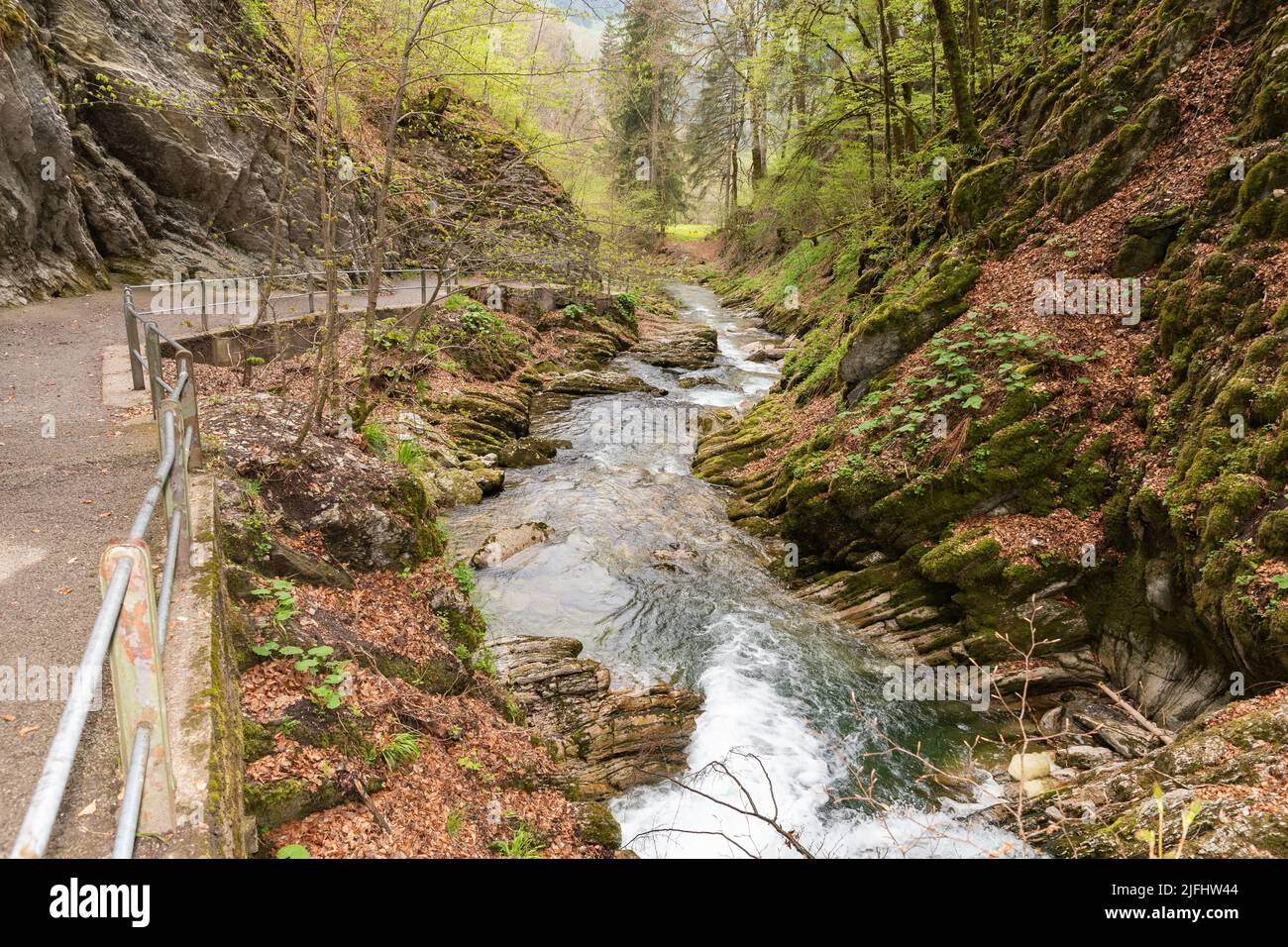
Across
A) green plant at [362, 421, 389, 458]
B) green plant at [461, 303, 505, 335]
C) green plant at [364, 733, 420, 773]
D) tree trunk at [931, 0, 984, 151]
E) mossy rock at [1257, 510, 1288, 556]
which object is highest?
tree trunk at [931, 0, 984, 151]

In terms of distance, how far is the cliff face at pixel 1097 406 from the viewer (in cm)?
718

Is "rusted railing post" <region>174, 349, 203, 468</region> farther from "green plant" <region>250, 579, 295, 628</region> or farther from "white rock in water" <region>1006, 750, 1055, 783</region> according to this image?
"white rock in water" <region>1006, 750, 1055, 783</region>

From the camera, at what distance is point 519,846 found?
5113 mm

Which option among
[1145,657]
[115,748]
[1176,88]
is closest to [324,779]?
[115,748]

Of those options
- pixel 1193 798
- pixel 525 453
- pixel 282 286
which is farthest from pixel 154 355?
pixel 282 286

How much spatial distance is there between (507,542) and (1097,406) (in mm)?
9140

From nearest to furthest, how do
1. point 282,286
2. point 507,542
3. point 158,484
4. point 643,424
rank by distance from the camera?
point 158,484 < point 507,542 < point 282,286 < point 643,424

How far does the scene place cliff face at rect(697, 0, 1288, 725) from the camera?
7180mm

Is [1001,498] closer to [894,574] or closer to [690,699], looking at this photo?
[894,574]

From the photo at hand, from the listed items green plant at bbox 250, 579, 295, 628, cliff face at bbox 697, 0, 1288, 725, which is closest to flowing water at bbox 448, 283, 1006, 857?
cliff face at bbox 697, 0, 1288, 725

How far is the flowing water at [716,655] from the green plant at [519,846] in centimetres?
108

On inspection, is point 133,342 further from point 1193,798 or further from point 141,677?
point 1193,798

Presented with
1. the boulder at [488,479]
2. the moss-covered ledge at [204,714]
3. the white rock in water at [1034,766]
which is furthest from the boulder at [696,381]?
the moss-covered ledge at [204,714]
